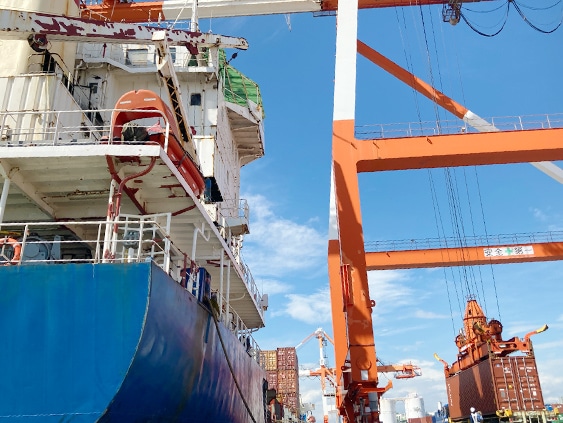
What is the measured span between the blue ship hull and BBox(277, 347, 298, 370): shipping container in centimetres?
2923

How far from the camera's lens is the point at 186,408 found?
829 centimetres

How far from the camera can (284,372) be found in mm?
35625

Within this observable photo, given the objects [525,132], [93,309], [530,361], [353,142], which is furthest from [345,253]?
[530,361]

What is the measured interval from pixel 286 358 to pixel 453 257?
19.7 metres

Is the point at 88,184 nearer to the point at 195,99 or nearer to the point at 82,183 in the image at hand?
the point at 82,183

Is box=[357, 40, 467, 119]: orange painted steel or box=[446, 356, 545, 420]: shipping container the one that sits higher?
box=[357, 40, 467, 119]: orange painted steel

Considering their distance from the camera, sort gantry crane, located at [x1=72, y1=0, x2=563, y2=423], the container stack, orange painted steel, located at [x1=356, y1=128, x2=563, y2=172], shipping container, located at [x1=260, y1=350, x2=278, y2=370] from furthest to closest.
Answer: shipping container, located at [x1=260, y1=350, x2=278, y2=370], the container stack, orange painted steel, located at [x1=356, y1=128, x2=563, y2=172], gantry crane, located at [x1=72, y1=0, x2=563, y2=423]

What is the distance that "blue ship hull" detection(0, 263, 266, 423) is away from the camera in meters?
6.36

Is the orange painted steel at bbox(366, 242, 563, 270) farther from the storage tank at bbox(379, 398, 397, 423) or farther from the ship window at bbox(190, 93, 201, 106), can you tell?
the storage tank at bbox(379, 398, 397, 423)

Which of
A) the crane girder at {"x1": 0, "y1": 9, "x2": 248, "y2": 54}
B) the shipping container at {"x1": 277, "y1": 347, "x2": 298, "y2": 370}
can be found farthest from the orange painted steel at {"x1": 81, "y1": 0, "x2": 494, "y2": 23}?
the shipping container at {"x1": 277, "y1": 347, "x2": 298, "y2": 370}

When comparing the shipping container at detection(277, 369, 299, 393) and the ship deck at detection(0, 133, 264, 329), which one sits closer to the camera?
the ship deck at detection(0, 133, 264, 329)

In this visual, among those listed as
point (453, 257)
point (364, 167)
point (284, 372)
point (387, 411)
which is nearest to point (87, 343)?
point (364, 167)

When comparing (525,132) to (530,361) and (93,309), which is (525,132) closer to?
(530,361)

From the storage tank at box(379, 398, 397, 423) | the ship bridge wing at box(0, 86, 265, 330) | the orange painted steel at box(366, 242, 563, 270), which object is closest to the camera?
the ship bridge wing at box(0, 86, 265, 330)
